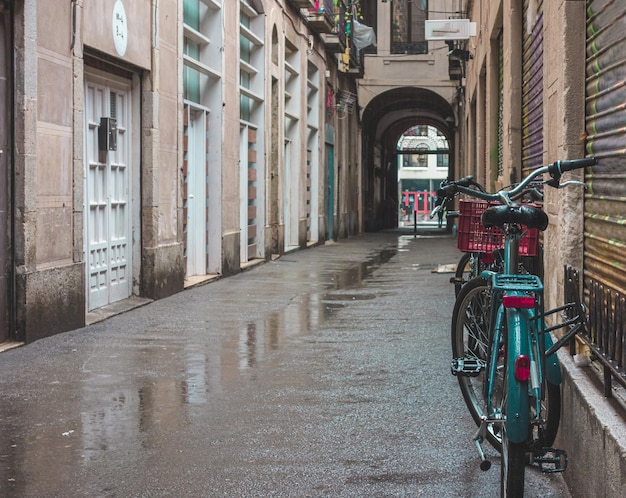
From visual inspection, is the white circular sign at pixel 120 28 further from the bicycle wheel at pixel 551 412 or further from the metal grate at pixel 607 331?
the bicycle wheel at pixel 551 412

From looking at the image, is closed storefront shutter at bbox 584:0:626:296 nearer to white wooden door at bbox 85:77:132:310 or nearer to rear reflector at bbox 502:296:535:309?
rear reflector at bbox 502:296:535:309

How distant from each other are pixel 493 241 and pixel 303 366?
5.10ft

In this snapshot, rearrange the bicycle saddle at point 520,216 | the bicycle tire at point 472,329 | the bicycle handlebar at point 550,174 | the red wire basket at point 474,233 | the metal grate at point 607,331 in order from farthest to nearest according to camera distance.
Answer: the red wire basket at point 474,233 < the bicycle tire at point 472,329 < the bicycle handlebar at point 550,174 < the bicycle saddle at point 520,216 < the metal grate at point 607,331

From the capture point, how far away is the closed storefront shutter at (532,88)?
757 cm

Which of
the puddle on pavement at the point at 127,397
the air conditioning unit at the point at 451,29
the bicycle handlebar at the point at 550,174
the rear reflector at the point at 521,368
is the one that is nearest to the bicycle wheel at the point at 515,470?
the rear reflector at the point at 521,368

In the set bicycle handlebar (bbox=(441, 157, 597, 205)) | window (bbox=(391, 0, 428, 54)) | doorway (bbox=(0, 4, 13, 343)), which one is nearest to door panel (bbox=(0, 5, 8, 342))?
doorway (bbox=(0, 4, 13, 343))

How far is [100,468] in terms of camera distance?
457 cm

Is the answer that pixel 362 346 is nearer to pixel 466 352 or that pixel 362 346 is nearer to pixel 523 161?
pixel 523 161

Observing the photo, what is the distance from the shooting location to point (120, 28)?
10.6m

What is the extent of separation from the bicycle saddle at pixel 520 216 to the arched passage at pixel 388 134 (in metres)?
31.1

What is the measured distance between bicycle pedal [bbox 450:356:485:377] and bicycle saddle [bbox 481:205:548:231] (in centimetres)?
93

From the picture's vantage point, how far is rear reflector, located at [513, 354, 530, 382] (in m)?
3.67

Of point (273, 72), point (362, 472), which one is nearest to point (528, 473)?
point (362, 472)

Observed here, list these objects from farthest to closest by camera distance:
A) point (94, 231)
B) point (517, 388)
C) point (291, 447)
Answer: point (94, 231) → point (291, 447) → point (517, 388)
